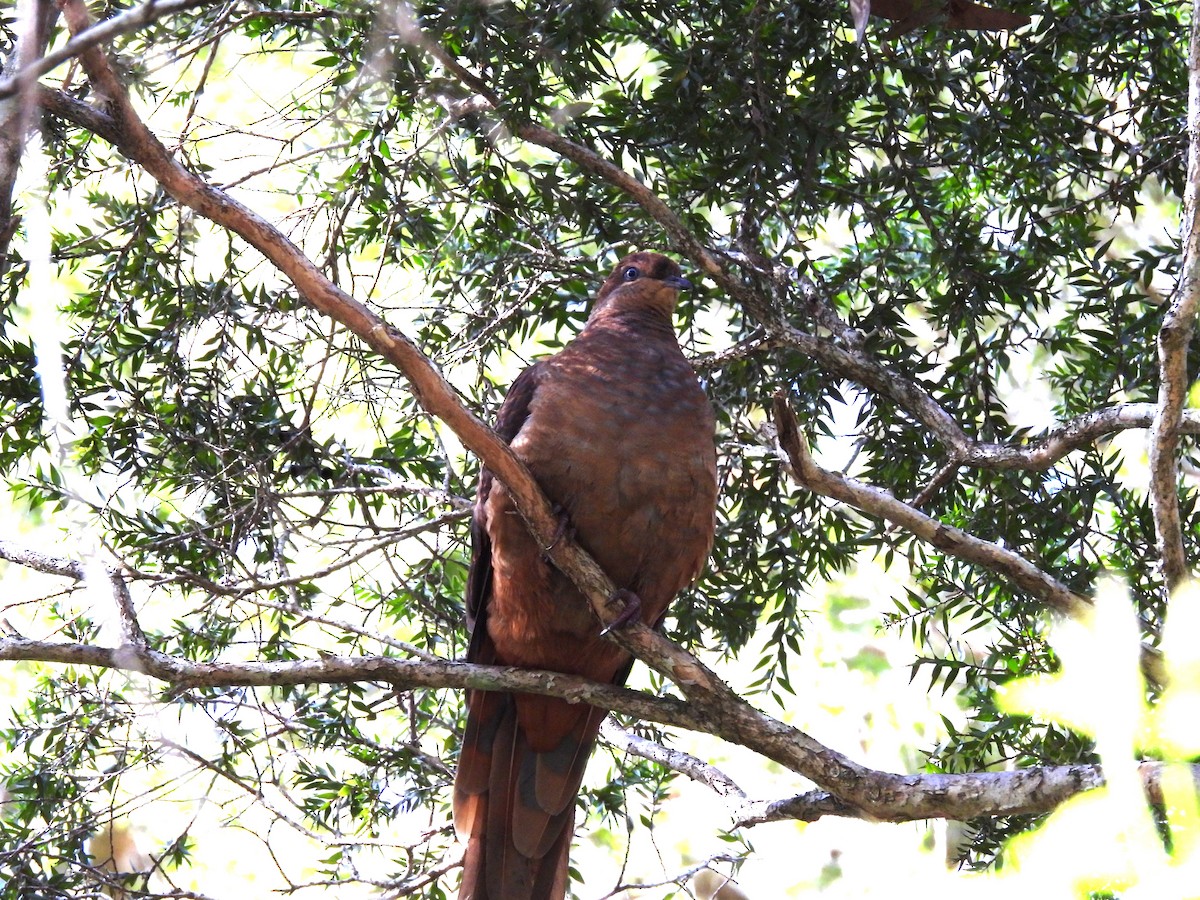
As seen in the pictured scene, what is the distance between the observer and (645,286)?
4.12m

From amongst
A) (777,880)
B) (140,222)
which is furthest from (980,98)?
(777,880)

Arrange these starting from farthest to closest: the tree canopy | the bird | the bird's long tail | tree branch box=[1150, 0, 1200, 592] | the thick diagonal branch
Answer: the bird's long tail → the bird → the tree canopy → tree branch box=[1150, 0, 1200, 592] → the thick diagonal branch

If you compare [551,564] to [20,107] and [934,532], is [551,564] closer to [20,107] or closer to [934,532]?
[934,532]

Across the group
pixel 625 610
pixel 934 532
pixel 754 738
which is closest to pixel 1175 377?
pixel 934 532

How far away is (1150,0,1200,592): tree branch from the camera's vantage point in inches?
98.0

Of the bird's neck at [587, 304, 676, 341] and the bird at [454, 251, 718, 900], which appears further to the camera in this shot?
the bird's neck at [587, 304, 676, 341]

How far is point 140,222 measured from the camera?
12.5 ft

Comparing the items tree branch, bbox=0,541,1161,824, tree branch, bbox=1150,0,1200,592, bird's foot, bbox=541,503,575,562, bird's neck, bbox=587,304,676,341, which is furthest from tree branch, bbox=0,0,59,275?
tree branch, bbox=1150,0,1200,592

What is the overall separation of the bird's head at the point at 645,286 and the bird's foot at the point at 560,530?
3.13ft

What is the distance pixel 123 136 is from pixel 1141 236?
326 inches

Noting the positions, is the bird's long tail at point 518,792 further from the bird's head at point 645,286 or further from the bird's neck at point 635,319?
the bird's head at point 645,286

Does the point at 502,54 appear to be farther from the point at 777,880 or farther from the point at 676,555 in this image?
the point at 777,880

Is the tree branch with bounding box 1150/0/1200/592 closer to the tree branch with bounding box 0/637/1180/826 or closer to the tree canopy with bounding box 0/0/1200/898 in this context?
the tree canopy with bounding box 0/0/1200/898

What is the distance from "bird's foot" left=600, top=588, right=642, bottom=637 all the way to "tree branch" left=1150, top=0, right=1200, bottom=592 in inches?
51.2
